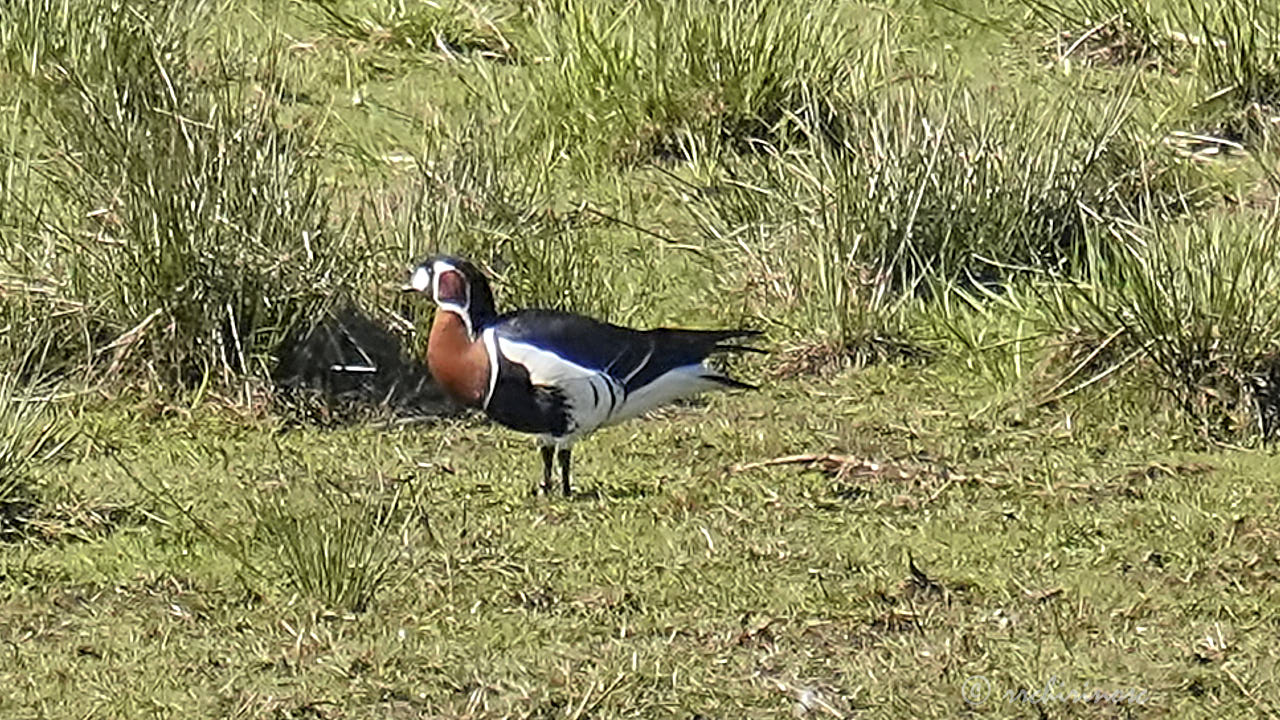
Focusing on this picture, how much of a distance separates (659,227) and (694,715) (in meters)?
3.88

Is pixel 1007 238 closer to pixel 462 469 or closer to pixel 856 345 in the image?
pixel 856 345

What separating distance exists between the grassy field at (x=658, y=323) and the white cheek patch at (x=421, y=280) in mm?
481

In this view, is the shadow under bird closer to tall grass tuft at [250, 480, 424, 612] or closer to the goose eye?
→ the goose eye

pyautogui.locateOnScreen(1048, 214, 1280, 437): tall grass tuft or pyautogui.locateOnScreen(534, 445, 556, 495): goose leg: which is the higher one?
pyautogui.locateOnScreen(1048, 214, 1280, 437): tall grass tuft

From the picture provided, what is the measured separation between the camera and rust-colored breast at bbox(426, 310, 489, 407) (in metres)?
7.37

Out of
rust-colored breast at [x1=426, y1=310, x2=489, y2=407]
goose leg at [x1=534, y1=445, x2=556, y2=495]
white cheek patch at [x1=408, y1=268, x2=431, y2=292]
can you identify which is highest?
white cheek patch at [x1=408, y1=268, x2=431, y2=292]

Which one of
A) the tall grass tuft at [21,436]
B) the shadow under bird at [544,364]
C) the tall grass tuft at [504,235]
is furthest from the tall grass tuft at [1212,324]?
the tall grass tuft at [21,436]

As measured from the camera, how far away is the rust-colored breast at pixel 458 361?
24.2 feet

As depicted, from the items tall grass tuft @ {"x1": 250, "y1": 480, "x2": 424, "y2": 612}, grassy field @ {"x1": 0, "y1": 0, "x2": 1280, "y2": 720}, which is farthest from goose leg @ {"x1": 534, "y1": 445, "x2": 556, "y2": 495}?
tall grass tuft @ {"x1": 250, "y1": 480, "x2": 424, "y2": 612}

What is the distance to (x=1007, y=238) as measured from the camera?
29.5 feet

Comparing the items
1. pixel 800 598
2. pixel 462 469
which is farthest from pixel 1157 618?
pixel 462 469

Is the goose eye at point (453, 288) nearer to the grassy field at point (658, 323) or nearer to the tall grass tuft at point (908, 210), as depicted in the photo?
the grassy field at point (658, 323)

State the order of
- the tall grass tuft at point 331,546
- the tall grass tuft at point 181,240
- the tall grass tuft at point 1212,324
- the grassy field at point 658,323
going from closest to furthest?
1. the grassy field at point 658,323
2. the tall grass tuft at point 331,546
3. the tall grass tuft at point 1212,324
4. the tall grass tuft at point 181,240

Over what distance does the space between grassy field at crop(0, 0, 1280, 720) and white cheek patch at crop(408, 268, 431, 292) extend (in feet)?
1.58
